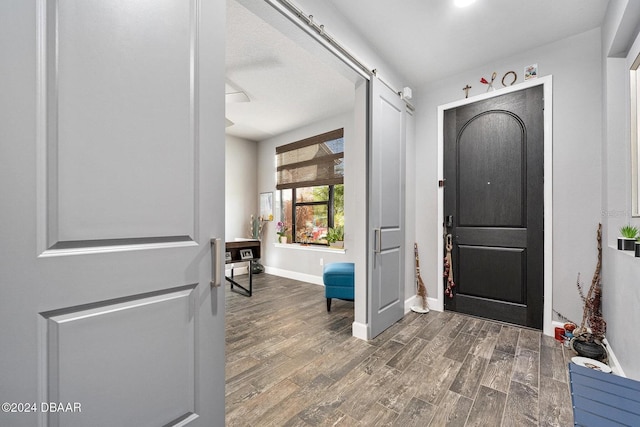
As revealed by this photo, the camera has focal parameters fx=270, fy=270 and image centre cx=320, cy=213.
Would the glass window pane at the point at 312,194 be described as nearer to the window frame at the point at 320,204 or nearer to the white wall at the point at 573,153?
the window frame at the point at 320,204

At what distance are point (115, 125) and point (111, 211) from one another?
30 centimetres

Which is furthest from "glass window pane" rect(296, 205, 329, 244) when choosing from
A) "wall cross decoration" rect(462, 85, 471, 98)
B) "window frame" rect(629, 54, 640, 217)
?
"window frame" rect(629, 54, 640, 217)

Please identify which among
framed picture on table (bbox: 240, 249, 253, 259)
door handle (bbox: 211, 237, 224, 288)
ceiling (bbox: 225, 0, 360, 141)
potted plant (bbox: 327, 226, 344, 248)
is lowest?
framed picture on table (bbox: 240, 249, 253, 259)

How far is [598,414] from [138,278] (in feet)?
5.32

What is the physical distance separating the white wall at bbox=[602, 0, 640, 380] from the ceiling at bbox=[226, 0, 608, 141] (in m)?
0.39

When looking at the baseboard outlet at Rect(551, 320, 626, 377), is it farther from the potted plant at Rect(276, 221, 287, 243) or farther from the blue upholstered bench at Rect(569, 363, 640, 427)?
the potted plant at Rect(276, 221, 287, 243)

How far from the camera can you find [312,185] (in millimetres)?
4773

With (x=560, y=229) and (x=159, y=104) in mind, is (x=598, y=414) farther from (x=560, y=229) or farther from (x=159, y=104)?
(x=560, y=229)

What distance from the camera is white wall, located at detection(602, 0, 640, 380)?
1657 millimetres

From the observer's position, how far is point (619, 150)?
6.59 ft

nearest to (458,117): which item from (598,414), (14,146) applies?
(598,414)

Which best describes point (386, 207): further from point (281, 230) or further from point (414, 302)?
point (281, 230)

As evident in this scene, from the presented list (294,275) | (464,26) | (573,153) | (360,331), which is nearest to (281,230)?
(294,275)

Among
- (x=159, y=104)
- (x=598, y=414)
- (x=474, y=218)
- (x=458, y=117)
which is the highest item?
(x=458, y=117)
